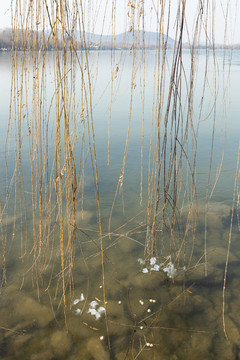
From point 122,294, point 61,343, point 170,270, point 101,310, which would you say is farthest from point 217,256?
point 61,343

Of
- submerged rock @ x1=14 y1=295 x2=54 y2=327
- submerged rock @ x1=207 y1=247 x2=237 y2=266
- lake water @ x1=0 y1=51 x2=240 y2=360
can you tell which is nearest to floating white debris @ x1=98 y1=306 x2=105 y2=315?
lake water @ x1=0 y1=51 x2=240 y2=360

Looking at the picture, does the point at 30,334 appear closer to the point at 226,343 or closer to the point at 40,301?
the point at 40,301

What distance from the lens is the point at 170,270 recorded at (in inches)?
75.0

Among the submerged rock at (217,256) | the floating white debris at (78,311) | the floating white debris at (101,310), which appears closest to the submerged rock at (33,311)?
the floating white debris at (78,311)

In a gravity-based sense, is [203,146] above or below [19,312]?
above

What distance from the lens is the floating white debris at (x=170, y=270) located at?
1.89 meters

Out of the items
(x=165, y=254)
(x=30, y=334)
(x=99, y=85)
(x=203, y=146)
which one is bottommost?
(x=30, y=334)

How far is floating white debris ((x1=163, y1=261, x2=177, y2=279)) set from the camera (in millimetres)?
1886

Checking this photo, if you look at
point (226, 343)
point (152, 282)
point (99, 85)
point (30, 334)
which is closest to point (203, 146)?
point (152, 282)

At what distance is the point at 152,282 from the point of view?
1860 millimetres

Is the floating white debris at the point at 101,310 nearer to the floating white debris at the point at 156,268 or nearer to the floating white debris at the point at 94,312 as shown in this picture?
the floating white debris at the point at 94,312

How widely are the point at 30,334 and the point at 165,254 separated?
952 millimetres

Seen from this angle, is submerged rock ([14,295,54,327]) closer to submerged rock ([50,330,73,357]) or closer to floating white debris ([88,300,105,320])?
submerged rock ([50,330,73,357])

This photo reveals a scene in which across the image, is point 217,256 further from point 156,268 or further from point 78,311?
point 78,311
